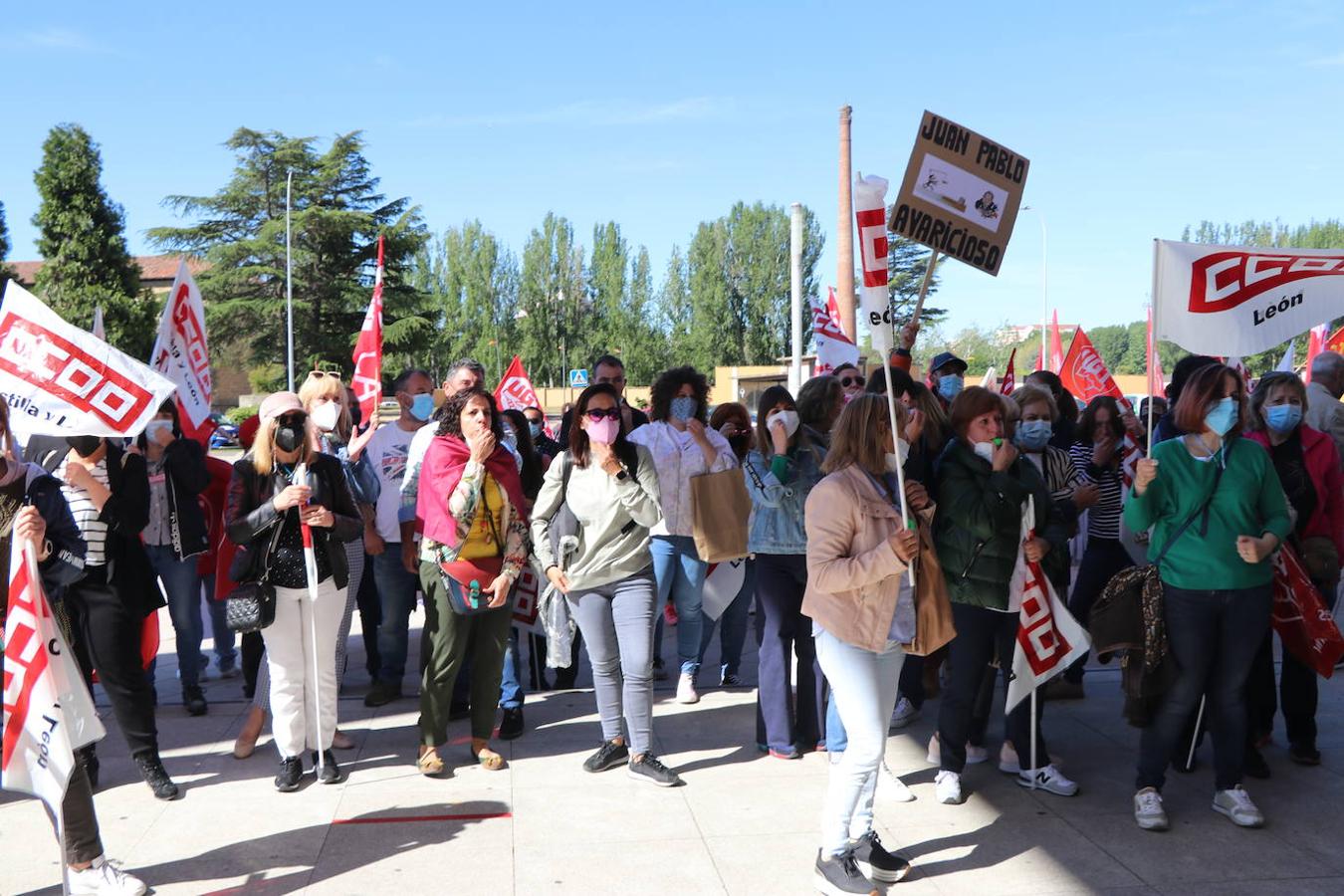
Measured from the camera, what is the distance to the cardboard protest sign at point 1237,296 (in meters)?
5.33

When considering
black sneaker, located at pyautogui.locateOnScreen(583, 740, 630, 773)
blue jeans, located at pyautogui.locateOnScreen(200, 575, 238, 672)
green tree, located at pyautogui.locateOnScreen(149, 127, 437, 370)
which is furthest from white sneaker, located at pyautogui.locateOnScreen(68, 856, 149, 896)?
green tree, located at pyautogui.locateOnScreen(149, 127, 437, 370)

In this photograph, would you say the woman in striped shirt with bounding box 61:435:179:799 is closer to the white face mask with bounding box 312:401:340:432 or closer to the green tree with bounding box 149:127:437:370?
the white face mask with bounding box 312:401:340:432

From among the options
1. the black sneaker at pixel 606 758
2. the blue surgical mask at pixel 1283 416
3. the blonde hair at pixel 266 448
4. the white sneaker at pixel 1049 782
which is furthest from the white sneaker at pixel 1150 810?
the blonde hair at pixel 266 448

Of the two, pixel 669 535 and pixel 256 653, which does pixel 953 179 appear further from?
pixel 256 653

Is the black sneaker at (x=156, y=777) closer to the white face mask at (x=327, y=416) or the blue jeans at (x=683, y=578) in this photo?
the white face mask at (x=327, y=416)

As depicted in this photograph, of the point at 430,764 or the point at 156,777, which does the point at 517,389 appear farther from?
the point at 156,777

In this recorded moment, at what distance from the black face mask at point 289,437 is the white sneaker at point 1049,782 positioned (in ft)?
12.5

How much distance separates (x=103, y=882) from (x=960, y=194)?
4.81 m

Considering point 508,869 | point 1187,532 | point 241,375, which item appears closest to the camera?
point 508,869

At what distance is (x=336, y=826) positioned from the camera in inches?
193

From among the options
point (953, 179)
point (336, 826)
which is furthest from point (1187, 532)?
point (336, 826)

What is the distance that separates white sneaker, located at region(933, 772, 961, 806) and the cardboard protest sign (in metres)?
2.31

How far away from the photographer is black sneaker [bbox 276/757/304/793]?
5.35 m

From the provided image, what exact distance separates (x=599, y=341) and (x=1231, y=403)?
176ft
